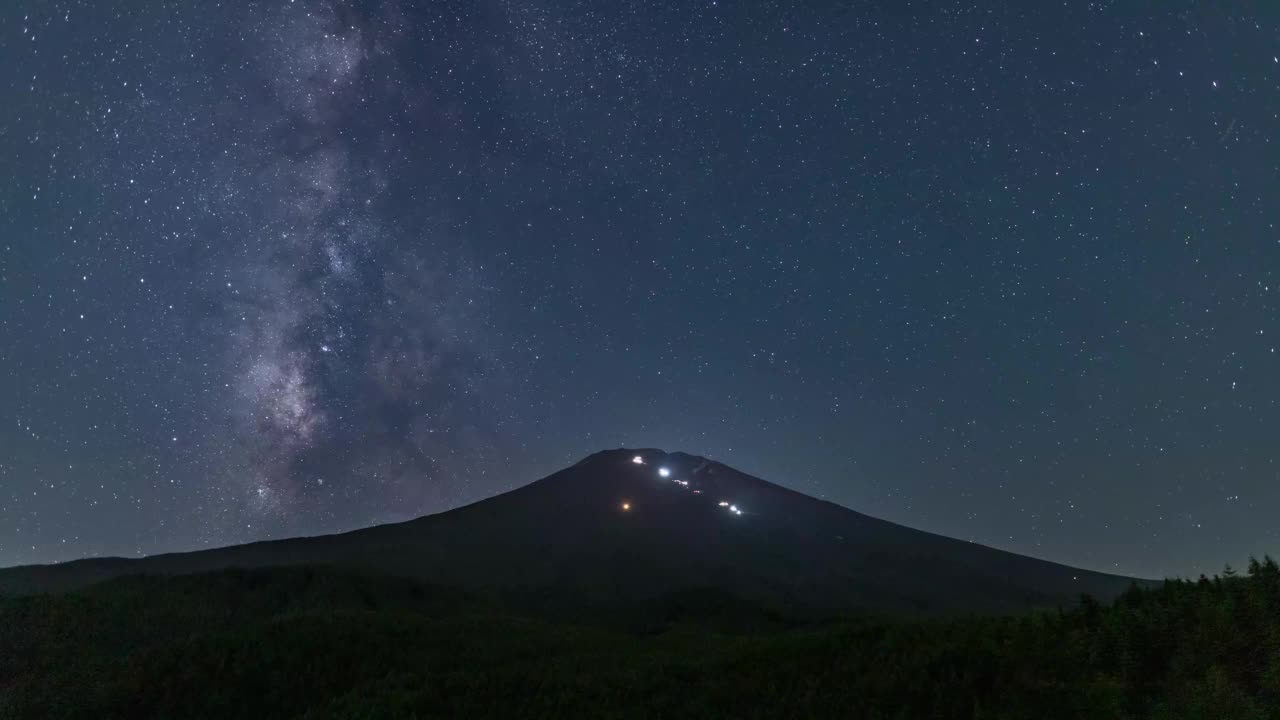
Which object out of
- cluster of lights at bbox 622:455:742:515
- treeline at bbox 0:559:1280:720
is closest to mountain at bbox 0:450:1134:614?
cluster of lights at bbox 622:455:742:515

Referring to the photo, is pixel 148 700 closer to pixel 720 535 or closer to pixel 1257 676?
pixel 1257 676

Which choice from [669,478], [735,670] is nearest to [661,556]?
[669,478]

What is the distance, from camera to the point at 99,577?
49.4 metres

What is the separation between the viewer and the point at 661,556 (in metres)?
56.5

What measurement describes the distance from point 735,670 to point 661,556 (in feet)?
151

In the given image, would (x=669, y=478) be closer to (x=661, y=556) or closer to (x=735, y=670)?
(x=661, y=556)

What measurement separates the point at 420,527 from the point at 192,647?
2070 inches

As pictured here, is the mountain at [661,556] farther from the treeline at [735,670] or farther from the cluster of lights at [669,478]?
the treeline at [735,670]

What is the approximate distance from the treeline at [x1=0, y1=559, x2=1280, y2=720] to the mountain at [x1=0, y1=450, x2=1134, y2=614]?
944 inches

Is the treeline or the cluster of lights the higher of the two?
the cluster of lights

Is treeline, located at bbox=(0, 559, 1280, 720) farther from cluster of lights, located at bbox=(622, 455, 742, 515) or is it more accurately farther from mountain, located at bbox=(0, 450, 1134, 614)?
cluster of lights, located at bbox=(622, 455, 742, 515)

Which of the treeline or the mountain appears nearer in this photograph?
Result: the treeline

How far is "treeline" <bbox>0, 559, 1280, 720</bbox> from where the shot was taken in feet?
27.8

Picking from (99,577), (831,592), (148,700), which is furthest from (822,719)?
(99,577)
